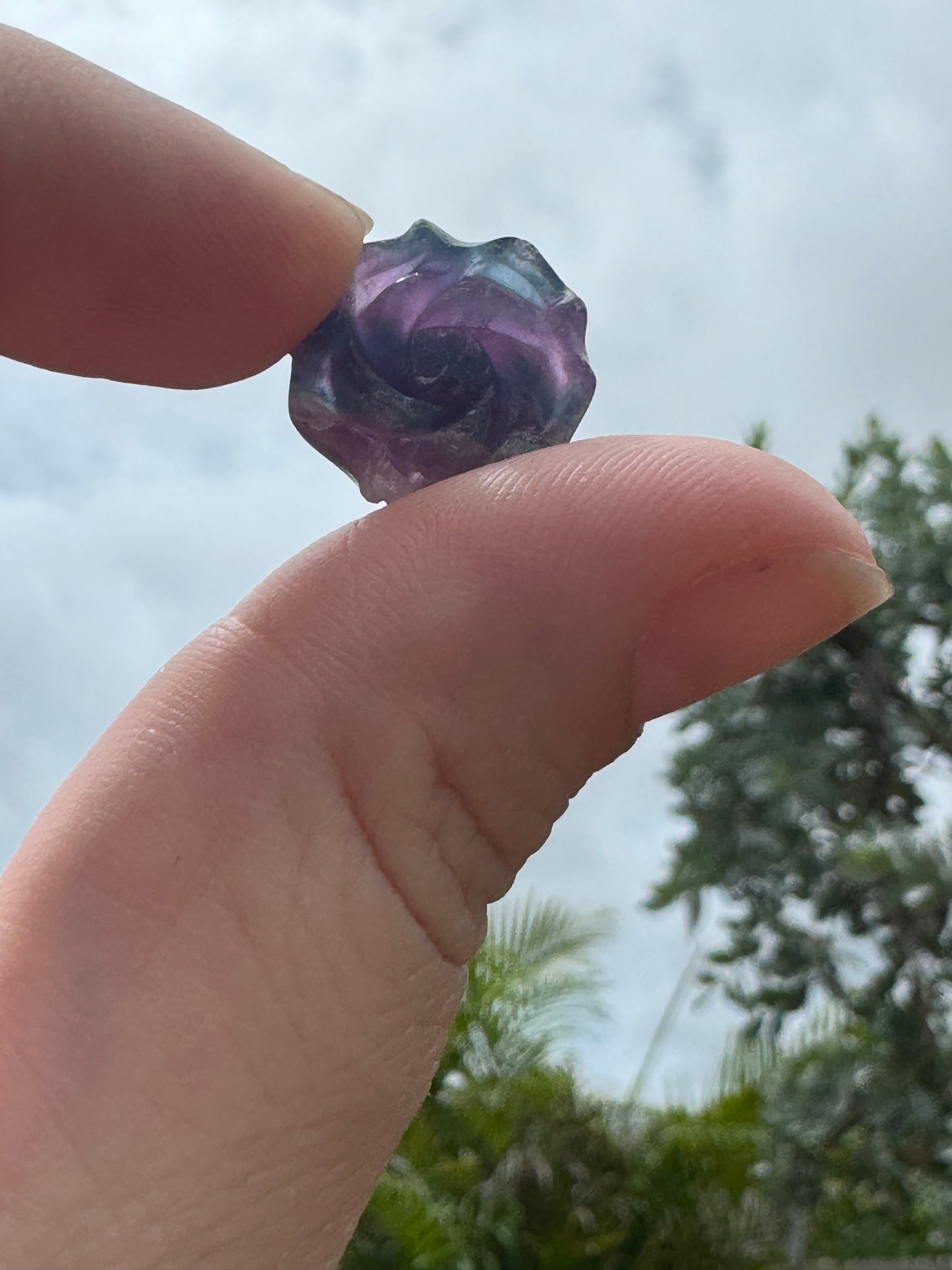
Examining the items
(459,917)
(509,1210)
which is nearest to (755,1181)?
(509,1210)

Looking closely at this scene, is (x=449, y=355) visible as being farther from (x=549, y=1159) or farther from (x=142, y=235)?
(x=549, y=1159)

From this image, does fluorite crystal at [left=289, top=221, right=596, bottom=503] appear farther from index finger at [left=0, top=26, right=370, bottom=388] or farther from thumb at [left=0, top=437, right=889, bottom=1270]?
thumb at [left=0, top=437, right=889, bottom=1270]

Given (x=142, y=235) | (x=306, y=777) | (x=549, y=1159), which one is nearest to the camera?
(x=306, y=777)

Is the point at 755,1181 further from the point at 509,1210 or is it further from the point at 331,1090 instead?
the point at 331,1090

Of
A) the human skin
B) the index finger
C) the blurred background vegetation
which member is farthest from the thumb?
the blurred background vegetation

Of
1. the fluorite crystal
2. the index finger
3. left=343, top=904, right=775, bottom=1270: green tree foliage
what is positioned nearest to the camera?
the index finger

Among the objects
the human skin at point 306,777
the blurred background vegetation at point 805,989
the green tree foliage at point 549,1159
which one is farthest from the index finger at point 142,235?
the green tree foliage at point 549,1159

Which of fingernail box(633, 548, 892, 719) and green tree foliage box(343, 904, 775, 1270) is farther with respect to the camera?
green tree foliage box(343, 904, 775, 1270)

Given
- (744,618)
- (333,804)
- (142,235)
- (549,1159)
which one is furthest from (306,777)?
(549,1159)
